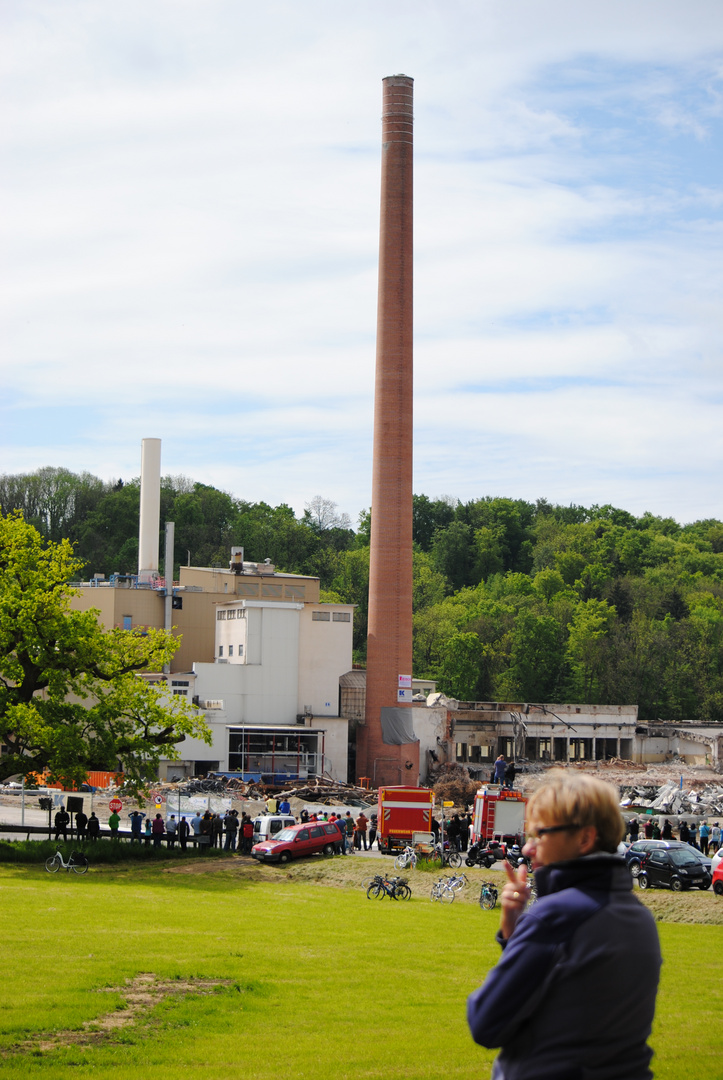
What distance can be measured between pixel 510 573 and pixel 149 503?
231 feet

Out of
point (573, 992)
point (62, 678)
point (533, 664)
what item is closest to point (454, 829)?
point (62, 678)

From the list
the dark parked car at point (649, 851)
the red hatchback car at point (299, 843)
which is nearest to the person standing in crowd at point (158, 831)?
the red hatchback car at point (299, 843)

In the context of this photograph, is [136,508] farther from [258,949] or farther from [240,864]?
[258,949]

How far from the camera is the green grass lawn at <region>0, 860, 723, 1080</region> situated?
1169 cm

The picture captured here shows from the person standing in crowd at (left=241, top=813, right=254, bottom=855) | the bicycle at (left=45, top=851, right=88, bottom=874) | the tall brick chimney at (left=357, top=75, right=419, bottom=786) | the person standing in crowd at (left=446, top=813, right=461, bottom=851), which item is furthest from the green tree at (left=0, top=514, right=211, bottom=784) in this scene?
the tall brick chimney at (left=357, top=75, right=419, bottom=786)

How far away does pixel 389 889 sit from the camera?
2816 centimetres

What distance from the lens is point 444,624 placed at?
118m

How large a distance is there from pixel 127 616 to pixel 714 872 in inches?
2154

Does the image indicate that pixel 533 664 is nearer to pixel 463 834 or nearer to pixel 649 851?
pixel 463 834

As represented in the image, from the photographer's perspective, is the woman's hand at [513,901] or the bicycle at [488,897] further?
the bicycle at [488,897]

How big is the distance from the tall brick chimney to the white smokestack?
21939 millimetres

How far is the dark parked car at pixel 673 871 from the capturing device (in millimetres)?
29375

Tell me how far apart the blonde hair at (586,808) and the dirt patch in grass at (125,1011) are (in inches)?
371

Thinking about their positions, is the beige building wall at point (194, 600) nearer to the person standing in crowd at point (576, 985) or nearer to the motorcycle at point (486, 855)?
the motorcycle at point (486, 855)
